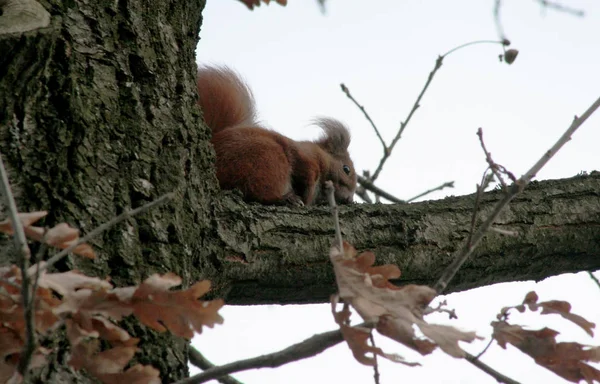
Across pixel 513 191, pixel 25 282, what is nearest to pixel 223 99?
pixel 513 191

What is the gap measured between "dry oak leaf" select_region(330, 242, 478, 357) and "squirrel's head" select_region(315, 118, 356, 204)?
3085mm

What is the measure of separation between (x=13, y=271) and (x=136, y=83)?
910 millimetres

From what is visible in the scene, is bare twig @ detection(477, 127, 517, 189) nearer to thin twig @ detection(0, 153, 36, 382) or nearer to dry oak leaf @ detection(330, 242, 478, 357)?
dry oak leaf @ detection(330, 242, 478, 357)

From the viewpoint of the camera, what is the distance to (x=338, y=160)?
4.58 metres

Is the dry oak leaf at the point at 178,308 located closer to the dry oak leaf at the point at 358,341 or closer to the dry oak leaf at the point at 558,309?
the dry oak leaf at the point at 358,341

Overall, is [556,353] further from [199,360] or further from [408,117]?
[408,117]

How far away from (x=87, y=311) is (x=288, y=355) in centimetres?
29

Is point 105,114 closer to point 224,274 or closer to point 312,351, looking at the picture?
point 224,274

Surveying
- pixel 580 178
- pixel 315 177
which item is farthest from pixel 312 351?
pixel 315 177

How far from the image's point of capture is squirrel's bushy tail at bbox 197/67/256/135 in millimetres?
3490

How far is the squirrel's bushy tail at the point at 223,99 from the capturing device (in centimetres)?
349

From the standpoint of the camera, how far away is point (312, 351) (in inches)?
42.7

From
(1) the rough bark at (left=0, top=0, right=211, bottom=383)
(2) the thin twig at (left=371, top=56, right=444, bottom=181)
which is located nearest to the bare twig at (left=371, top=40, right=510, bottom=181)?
(2) the thin twig at (left=371, top=56, right=444, bottom=181)

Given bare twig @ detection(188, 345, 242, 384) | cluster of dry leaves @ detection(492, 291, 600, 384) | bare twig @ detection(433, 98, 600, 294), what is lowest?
bare twig @ detection(188, 345, 242, 384)
